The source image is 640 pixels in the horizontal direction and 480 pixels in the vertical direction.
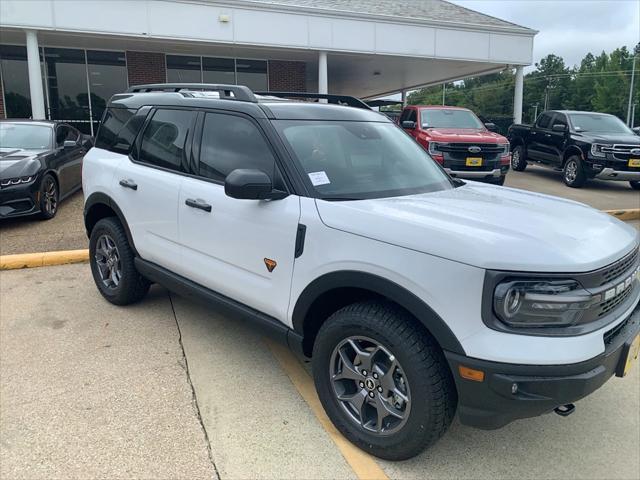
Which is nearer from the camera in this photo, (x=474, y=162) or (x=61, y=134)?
(x=61, y=134)

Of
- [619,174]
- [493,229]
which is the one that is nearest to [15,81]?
[619,174]

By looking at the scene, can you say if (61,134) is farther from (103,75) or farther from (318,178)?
(103,75)

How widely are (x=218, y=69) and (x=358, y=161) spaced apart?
1507 cm

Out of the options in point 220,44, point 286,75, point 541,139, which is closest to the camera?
point 541,139

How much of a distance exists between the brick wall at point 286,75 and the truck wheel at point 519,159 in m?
7.52

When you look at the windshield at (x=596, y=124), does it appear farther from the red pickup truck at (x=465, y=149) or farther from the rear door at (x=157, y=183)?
the rear door at (x=157, y=183)

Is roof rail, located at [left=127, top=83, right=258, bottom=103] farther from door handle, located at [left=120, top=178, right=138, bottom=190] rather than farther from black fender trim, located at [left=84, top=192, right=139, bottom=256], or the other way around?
black fender trim, located at [left=84, top=192, right=139, bottom=256]

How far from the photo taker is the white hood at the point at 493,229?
223cm

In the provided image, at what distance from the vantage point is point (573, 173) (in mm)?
12422

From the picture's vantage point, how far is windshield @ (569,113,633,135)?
1255 centimetres

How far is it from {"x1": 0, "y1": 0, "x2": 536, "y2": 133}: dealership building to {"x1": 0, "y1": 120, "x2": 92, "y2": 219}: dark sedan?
429 cm

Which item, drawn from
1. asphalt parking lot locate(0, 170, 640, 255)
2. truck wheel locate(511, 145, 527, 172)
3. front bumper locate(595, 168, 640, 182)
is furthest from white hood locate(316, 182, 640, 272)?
truck wheel locate(511, 145, 527, 172)

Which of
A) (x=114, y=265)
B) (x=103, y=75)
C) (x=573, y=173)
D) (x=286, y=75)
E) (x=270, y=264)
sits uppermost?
(x=286, y=75)

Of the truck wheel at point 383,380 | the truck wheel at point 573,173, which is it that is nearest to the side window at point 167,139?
the truck wheel at point 383,380
